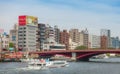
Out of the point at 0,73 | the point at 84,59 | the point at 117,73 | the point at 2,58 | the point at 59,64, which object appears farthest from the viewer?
the point at 84,59

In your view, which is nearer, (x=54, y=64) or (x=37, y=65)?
(x=37, y=65)

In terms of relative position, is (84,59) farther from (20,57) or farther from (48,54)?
(20,57)

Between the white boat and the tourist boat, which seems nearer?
the tourist boat

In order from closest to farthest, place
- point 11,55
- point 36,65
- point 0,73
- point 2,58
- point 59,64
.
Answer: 1. point 0,73
2. point 36,65
3. point 59,64
4. point 2,58
5. point 11,55

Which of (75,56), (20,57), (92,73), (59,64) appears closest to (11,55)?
(20,57)

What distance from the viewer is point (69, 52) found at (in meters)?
182

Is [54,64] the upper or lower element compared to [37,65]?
lower

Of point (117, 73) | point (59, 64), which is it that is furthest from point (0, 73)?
point (59, 64)

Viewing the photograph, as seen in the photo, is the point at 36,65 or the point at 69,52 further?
the point at 69,52

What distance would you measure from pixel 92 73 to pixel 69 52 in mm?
89633

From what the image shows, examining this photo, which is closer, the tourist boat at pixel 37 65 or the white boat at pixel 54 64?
the tourist boat at pixel 37 65

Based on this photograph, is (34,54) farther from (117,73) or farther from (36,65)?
(117,73)

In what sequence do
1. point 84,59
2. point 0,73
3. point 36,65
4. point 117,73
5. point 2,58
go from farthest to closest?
1. point 84,59
2. point 2,58
3. point 36,65
4. point 117,73
5. point 0,73

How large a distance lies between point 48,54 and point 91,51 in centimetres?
2297
